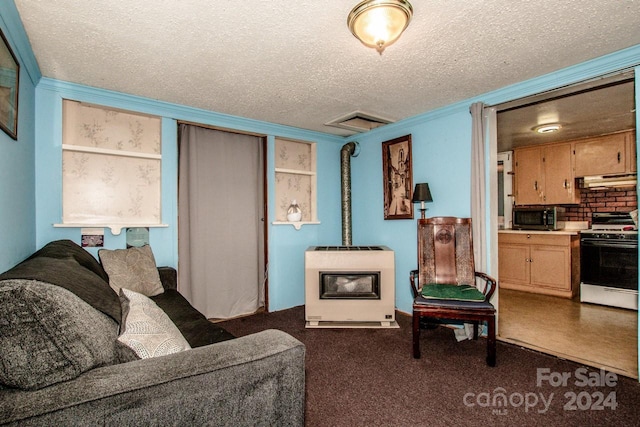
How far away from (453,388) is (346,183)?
2.70m

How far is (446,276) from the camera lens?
2.97 metres

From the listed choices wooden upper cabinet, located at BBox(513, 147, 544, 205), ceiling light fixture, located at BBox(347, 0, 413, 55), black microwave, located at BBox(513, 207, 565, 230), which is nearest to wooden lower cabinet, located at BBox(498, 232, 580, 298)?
black microwave, located at BBox(513, 207, 565, 230)

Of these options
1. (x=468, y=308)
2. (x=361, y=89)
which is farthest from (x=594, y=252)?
(x=361, y=89)

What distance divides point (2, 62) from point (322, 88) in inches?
80.7

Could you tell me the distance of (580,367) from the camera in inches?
90.9

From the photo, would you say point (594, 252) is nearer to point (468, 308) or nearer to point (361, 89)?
point (468, 308)

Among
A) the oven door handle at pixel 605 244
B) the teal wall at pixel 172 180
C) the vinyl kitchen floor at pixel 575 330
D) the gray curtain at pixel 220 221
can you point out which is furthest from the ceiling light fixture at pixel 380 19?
the oven door handle at pixel 605 244

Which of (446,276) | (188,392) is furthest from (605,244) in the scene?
(188,392)

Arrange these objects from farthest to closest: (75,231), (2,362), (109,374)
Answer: (75,231)
(109,374)
(2,362)

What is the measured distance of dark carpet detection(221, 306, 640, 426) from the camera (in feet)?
5.80

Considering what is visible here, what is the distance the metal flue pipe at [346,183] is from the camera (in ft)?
13.4

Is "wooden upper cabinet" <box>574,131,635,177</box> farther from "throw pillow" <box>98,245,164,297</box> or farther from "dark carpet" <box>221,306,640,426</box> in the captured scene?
"throw pillow" <box>98,245,164,297</box>

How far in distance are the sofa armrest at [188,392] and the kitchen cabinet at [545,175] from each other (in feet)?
16.8

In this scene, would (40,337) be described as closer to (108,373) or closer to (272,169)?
(108,373)
